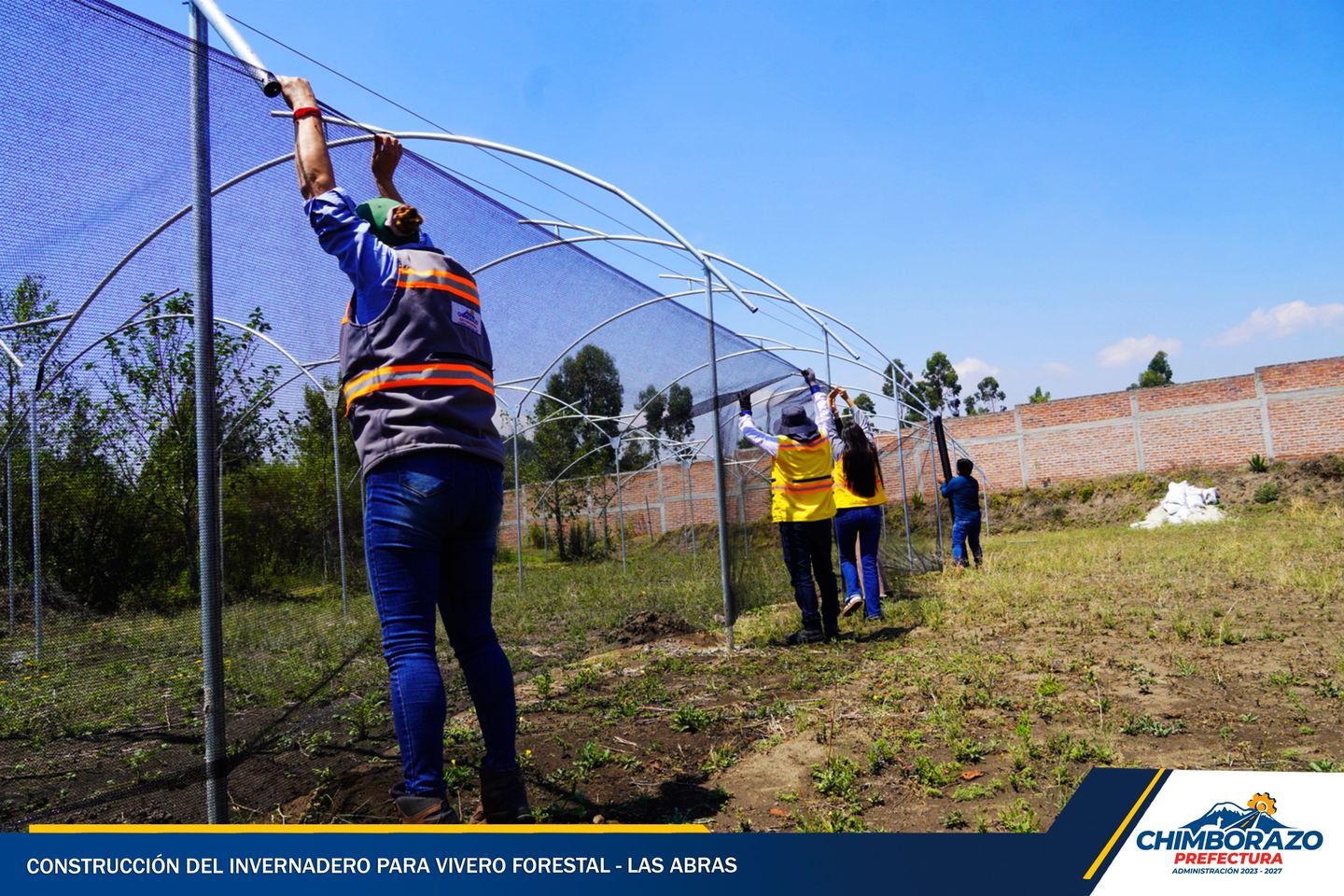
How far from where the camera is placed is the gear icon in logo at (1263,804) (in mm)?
2457

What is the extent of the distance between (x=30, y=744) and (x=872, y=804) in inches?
121

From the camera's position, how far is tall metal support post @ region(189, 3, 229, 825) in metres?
2.44

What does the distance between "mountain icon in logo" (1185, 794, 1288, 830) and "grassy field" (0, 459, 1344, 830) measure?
392 mm

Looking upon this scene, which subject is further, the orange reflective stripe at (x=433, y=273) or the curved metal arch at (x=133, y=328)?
the curved metal arch at (x=133, y=328)

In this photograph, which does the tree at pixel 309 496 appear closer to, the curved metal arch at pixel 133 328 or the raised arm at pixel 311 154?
the curved metal arch at pixel 133 328

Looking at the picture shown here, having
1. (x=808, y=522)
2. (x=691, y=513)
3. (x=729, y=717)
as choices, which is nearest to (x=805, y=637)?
(x=808, y=522)

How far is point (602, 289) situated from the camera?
18.7 feet

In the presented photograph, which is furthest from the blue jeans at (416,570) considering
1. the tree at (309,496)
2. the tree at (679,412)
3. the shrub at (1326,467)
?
the shrub at (1326,467)

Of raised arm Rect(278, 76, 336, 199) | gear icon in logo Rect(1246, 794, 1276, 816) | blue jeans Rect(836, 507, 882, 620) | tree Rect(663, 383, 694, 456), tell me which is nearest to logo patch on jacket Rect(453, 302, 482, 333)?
raised arm Rect(278, 76, 336, 199)

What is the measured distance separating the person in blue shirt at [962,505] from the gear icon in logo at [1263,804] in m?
8.65

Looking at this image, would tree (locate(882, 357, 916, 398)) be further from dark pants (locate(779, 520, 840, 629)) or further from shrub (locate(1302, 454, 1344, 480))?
shrub (locate(1302, 454, 1344, 480))

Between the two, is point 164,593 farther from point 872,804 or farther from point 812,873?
point 872,804

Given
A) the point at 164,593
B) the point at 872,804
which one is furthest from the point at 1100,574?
the point at 164,593

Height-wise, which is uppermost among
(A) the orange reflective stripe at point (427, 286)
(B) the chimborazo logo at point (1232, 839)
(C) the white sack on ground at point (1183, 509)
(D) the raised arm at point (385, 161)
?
(D) the raised arm at point (385, 161)
